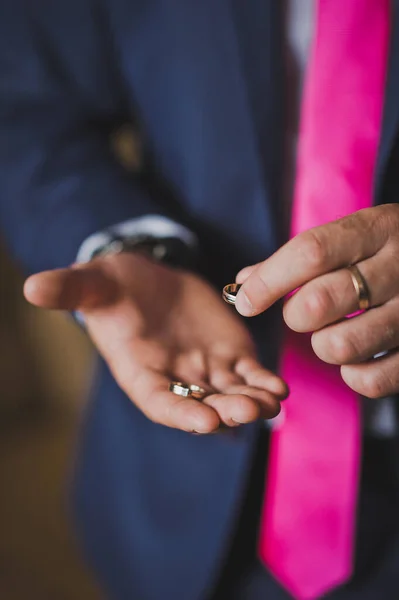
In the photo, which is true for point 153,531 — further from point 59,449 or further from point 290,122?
point 59,449

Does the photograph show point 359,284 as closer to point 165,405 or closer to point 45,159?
point 165,405

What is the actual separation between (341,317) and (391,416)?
187mm

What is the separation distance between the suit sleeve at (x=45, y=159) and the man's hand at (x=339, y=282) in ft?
0.80

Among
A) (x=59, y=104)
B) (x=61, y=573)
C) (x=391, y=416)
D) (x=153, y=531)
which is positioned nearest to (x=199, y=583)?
(x=153, y=531)

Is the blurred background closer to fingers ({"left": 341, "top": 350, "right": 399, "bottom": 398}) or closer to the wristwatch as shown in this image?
the wristwatch

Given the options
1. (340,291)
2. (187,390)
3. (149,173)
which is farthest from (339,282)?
(149,173)

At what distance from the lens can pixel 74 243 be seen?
452 millimetres

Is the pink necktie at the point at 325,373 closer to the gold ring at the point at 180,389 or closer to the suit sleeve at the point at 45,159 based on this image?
the gold ring at the point at 180,389

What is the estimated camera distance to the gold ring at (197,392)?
299 millimetres

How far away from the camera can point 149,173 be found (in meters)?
0.57

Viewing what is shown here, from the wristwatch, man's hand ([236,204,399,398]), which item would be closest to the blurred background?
the wristwatch

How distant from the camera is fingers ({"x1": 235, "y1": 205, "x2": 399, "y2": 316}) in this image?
0.24m

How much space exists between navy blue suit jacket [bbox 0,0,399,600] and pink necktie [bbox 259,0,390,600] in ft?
0.13

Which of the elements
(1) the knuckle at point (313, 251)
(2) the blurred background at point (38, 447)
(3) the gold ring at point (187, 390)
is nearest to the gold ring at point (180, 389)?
(3) the gold ring at point (187, 390)
